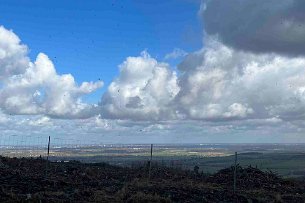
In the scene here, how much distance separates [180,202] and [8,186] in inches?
336

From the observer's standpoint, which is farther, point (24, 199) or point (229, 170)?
point (229, 170)

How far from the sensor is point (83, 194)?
1973 centimetres

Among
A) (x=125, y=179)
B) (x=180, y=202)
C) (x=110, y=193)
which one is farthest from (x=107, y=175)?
(x=180, y=202)

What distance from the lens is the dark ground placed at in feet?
62.1

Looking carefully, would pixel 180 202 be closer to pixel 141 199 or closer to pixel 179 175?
pixel 141 199

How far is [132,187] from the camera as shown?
890 inches

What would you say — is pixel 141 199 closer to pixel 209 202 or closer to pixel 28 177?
pixel 209 202

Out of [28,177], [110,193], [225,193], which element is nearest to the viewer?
[110,193]

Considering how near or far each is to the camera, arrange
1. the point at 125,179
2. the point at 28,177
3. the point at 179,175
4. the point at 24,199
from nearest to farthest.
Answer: the point at 24,199 < the point at 28,177 < the point at 125,179 < the point at 179,175

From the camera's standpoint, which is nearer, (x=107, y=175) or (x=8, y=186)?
(x=8, y=186)

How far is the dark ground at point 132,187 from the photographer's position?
62.1 feet

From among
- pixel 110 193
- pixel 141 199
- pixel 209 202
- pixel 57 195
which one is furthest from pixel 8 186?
pixel 209 202

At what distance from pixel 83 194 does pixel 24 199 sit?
315 cm

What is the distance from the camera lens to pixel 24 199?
17.3 metres
